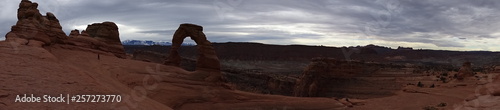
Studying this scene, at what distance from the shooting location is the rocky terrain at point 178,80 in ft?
35.7

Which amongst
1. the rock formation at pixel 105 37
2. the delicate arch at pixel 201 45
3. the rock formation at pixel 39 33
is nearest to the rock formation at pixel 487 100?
the delicate arch at pixel 201 45

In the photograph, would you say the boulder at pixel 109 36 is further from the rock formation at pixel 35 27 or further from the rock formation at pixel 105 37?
the rock formation at pixel 35 27

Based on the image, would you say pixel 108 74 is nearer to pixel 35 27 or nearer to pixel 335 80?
pixel 35 27

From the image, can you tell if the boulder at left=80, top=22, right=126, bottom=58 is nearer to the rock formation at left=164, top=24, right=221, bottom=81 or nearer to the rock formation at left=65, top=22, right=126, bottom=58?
the rock formation at left=65, top=22, right=126, bottom=58

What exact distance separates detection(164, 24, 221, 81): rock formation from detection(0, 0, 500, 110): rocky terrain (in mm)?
74

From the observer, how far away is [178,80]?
75.7ft

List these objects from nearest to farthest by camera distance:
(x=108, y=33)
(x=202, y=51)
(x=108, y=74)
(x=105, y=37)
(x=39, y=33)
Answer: (x=108, y=74) < (x=39, y=33) < (x=202, y=51) < (x=105, y=37) < (x=108, y=33)

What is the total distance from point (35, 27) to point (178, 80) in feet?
28.4

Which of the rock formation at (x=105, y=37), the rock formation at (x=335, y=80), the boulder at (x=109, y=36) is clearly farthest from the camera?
the rock formation at (x=335, y=80)

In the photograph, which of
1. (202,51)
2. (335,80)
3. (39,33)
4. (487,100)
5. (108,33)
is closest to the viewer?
(487,100)

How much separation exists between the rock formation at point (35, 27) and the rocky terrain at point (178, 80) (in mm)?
48

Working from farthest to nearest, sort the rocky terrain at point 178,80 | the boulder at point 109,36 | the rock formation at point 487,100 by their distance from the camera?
the boulder at point 109,36 → the rocky terrain at point 178,80 → the rock formation at point 487,100

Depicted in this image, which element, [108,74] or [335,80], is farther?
[335,80]

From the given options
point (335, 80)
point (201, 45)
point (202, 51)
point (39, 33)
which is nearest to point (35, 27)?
point (39, 33)
